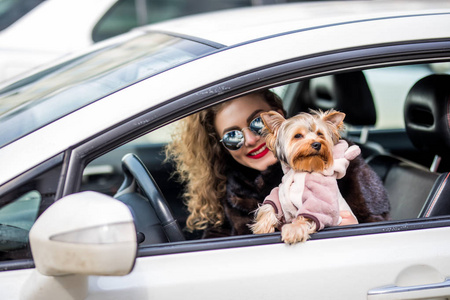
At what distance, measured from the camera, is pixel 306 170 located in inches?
69.6

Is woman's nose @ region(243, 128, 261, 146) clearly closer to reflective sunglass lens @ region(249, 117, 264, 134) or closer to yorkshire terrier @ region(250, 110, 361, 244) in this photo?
reflective sunglass lens @ region(249, 117, 264, 134)

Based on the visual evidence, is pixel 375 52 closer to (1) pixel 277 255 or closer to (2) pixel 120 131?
(1) pixel 277 255

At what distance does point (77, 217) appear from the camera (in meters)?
1.31

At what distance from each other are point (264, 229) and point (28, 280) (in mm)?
663

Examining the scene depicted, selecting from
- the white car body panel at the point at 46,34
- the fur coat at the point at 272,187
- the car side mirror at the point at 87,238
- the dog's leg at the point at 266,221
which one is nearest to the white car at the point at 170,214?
the car side mirror at the point at 87,238

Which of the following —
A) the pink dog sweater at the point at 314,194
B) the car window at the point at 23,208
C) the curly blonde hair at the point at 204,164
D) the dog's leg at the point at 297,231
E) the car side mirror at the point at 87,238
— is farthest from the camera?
the curly blonde hair at the point at 204,164

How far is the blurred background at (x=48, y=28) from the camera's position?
13.2 feet

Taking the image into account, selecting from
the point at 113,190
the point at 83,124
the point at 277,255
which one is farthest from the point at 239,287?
the point at 113,190

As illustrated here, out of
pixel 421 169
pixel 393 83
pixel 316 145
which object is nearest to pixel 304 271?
pixel 316 145

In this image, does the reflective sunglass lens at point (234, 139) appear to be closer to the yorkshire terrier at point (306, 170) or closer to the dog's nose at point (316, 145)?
the yorkshire terrier at point (306, 170)

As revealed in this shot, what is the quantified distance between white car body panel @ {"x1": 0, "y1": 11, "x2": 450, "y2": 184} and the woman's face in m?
0.38

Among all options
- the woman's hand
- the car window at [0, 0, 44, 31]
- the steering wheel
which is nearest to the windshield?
the steering wheel

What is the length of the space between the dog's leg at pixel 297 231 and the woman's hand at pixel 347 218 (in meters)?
0.18

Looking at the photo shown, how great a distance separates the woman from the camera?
2027mm
